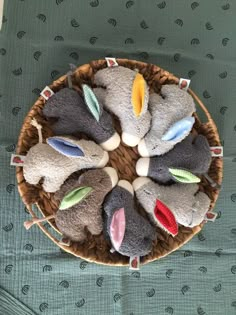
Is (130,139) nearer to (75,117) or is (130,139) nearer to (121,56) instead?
(75,117)

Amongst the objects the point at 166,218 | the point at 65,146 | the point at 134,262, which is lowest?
the point at 134,262

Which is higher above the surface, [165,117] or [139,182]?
[165,117]

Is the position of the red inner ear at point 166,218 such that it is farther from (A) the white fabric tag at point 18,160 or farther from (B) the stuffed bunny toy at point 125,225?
(A) the white fabric tag at point 18,160

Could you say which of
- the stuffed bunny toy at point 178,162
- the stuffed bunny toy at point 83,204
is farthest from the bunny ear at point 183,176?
the stuffed bunny toy at point 83,204

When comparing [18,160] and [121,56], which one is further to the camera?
[121,56]

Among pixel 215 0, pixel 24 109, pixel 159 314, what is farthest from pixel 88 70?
pixel 159 314

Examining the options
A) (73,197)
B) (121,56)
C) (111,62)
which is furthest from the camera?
(121,56)

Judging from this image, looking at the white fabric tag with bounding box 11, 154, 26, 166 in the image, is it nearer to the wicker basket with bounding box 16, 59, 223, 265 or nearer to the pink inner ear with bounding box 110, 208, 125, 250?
the wicker basket with bounding box 16, 59, 223, 265

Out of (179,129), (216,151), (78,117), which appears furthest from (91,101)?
(216,151)
